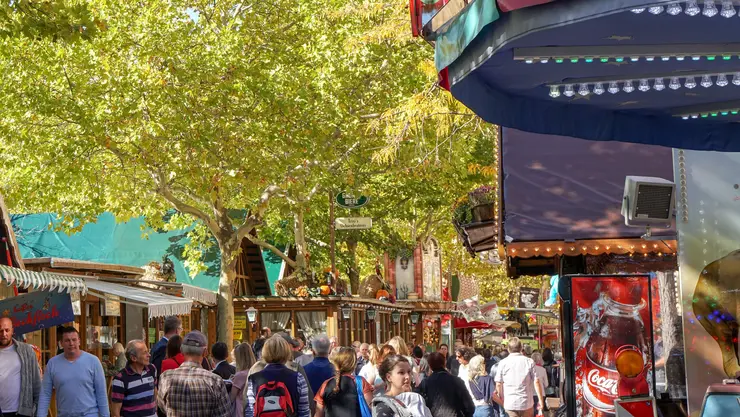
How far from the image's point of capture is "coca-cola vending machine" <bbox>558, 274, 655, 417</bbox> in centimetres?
1016

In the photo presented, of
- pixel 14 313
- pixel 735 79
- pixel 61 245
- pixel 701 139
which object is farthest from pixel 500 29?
pixel 61 245

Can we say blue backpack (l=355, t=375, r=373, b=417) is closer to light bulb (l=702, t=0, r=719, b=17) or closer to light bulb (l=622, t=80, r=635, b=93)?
light bulb (l=622, t=80, r=635, b=93)

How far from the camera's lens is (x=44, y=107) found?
23.0m

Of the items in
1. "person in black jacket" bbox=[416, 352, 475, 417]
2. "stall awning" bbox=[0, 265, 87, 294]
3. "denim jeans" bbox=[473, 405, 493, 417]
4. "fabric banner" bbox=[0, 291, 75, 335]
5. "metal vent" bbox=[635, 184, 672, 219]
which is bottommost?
"denim jeans" bbox=[473, 405, 493, 417]

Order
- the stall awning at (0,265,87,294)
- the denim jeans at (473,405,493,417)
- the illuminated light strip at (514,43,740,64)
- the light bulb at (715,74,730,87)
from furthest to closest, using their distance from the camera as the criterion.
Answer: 1. the denim jeans at (473,405,493,417)
2. the stall awning at (0,265,87,294)
3. the light bulb at (715,74,730,87)
4. the illuminated light strip at (514,43,740,64)

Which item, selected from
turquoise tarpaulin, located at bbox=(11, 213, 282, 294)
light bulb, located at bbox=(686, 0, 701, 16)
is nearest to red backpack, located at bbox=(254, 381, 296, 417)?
light bulb, located at bbox=(686, 0, 701, 16)

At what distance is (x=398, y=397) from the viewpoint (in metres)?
9.16

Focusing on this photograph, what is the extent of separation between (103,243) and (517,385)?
1682 centimetres

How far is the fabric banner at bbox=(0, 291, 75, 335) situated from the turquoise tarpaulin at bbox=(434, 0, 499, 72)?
7.53 meters

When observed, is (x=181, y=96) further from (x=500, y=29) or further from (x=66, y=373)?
(x=500, y=29)

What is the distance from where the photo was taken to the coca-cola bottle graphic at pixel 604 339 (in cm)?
1016

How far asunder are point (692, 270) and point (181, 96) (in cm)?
1533

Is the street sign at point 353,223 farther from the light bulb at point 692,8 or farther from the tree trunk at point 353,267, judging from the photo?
the light bulb at point 692,8

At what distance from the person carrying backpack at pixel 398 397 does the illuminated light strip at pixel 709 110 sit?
117 inches
